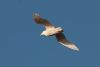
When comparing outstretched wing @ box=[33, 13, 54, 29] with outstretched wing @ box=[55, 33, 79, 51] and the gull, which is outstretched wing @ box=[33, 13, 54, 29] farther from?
outstretched wing @ box=[55, 33, 79, 51]

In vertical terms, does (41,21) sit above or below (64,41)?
above

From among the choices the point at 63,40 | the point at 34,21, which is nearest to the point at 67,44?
the point at 63,40

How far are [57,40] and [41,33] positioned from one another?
1.02m

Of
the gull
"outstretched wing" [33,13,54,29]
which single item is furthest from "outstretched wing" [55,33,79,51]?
"outstretched wing" [33,13,54,29]

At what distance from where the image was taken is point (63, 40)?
69.2 feet

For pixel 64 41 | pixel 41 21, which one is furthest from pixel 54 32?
pixel 64 41

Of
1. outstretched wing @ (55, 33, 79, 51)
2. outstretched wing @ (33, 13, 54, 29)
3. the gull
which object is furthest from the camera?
outstretched wing @ (55, 33, 79, 51)

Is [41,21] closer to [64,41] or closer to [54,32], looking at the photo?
[54,32]

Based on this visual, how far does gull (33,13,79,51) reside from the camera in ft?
65.2

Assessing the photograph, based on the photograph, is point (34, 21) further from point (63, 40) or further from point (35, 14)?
point (63, 40)

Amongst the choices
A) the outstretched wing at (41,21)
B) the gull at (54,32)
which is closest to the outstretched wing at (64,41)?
the gull at (54,32)

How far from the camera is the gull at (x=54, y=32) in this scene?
19.9 meters

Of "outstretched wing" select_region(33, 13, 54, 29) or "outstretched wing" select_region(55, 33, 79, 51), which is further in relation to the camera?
"outstretched wing" select_region(55, 33, 79, 51)

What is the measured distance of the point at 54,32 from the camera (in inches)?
781
